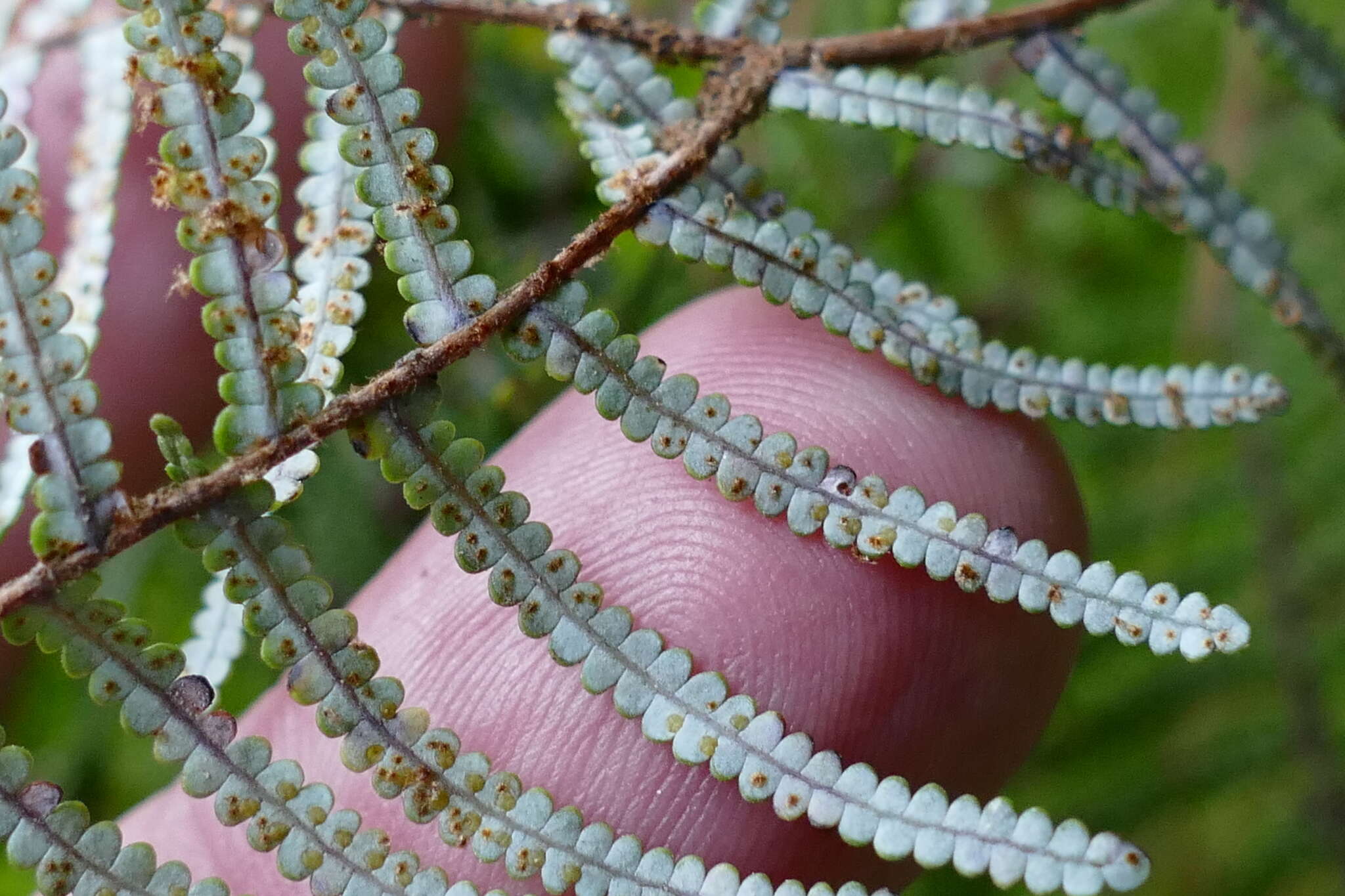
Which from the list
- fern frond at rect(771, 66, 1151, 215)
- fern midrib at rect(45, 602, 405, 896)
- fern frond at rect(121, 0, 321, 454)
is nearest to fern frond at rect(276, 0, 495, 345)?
fern frond at rect(121, 0, 321, 454)

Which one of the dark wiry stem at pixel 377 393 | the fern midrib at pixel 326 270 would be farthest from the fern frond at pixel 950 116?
the fern midrib at pixel 326 270

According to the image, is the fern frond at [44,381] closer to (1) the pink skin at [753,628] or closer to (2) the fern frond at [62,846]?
(2) the fern frond at [62,846]

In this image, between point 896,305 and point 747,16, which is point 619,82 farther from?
point 896,305

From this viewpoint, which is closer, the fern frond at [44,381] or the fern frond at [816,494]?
the fern frond at [44,381]

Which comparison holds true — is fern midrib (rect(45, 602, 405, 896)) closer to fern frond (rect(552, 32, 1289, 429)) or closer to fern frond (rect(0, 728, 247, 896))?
fern frond (rect(0, 728, 247, 896))

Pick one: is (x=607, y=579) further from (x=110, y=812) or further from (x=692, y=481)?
(x=110, y=812)

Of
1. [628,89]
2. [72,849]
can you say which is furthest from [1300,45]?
[72,849]
